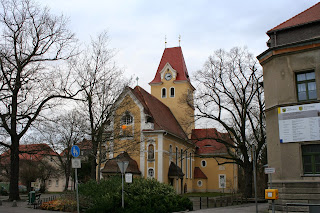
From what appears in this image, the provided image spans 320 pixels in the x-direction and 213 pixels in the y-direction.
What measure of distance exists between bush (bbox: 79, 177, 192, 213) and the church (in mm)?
10494

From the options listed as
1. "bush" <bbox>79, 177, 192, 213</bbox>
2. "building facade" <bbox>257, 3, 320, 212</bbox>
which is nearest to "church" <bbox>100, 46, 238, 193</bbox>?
"bush" <bbox>79, 177, 192, 213</bbox>

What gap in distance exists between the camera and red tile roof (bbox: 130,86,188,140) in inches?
1625

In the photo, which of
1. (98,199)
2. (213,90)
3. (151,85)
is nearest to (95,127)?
(98,199)

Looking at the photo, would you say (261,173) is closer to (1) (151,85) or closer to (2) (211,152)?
(2) (211,152)

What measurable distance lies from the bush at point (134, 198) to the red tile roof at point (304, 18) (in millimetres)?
10344

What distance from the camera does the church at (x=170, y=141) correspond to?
1528 inches

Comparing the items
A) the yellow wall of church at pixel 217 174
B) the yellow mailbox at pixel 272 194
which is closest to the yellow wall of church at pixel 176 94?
the yellow wall of church at pixel 217 174

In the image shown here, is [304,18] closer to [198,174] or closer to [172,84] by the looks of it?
[172,84]

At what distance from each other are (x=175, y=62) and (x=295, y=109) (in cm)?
3961

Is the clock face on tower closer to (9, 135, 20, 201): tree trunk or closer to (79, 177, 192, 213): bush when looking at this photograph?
(9, 135, 20, 201): tree trunk

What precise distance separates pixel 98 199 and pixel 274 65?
11.4 metres

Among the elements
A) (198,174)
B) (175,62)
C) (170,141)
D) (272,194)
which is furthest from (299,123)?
(175,62)

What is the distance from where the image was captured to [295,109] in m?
16.8

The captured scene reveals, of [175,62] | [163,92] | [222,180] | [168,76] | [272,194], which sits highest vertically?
[175,62]
